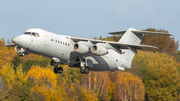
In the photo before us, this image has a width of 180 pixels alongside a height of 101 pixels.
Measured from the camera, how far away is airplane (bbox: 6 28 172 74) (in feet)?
67.2

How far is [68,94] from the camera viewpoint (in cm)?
6100

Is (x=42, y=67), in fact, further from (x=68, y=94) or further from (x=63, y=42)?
(x=63, y=42)

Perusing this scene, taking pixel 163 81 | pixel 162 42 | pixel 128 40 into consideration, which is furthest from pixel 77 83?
pixel 128 40

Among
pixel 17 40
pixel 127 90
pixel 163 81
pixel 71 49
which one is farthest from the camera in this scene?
pixel 127 90

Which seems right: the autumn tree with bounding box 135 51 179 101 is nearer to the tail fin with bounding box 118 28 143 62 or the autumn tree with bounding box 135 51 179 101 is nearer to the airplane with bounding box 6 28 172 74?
the tail fin with bounding box 118 28 143 62

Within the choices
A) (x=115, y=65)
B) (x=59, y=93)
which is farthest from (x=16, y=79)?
(x=115, y=65)

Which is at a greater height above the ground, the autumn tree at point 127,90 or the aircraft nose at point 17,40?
the aircraft nose at point 17,40

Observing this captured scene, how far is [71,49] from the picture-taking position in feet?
74.1

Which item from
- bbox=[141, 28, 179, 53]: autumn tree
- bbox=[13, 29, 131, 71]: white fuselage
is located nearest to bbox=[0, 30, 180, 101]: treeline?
bbox=[141, 28, 179, 53]: autumn tree

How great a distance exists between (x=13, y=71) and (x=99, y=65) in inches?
1727

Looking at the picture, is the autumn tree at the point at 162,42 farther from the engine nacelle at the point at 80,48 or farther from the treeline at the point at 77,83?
the engine nacelle at the point at 80,48

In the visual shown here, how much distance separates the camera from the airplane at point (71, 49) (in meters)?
20.5

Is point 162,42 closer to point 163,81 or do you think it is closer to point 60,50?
point 163,81

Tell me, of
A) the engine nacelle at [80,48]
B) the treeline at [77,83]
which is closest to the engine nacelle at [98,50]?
the engine nacelle at [80,48]
